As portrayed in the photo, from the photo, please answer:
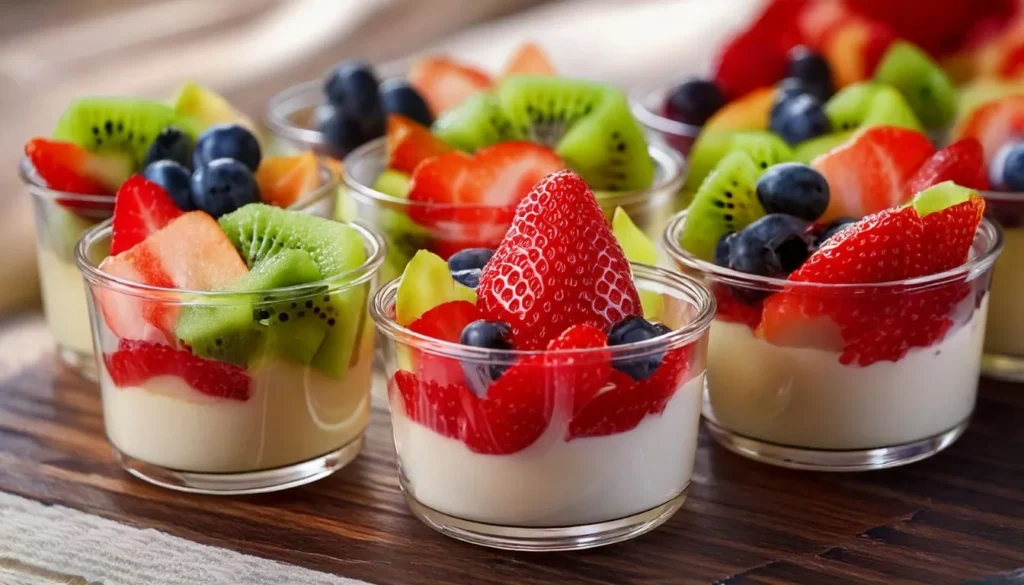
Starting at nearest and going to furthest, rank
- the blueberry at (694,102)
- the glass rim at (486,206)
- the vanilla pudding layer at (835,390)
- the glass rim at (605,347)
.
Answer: the glass rim at (605,347), the vanilla pudding layer at (835,390), the glass rim at (486,206), the blueberry at (694,102)

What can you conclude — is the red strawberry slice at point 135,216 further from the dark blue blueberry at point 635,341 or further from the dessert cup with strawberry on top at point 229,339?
the dark blue blueberry at point 635,341

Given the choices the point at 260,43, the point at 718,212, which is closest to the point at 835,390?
the point at 718,212

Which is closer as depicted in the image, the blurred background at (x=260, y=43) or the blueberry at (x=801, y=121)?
the blueberry at (x=801, y=121)

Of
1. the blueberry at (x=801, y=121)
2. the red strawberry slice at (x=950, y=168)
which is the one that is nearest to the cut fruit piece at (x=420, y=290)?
the red strawberry slice at (x=950, y=168)

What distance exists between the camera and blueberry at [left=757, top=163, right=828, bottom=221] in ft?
4.78

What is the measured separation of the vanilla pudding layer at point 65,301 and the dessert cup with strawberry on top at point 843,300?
0.77 metres

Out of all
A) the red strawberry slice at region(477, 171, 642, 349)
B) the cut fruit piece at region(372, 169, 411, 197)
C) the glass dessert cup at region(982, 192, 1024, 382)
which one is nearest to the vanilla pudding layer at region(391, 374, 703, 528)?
the red strawberry slice at region(477, 171, 642, 349)

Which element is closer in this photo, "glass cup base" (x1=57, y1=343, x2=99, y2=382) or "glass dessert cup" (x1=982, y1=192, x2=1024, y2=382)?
"glass dessert cup" (x1=982, y1=192, x2=1024, y2=382)

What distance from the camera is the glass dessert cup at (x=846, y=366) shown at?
1388 millimetres

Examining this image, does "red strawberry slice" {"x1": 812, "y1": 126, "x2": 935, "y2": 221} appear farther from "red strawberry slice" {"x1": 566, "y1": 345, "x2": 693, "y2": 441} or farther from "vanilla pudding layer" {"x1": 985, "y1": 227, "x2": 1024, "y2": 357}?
"red strawberry slice" {"x1": 566, "y1": 345, "x2": 693, "y2": 441}

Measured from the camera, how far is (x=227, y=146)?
1.61 m

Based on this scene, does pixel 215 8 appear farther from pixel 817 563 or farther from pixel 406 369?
pixel 817 563

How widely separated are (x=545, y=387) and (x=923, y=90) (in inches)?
42.7

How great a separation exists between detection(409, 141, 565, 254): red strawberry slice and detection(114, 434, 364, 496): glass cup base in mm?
305
